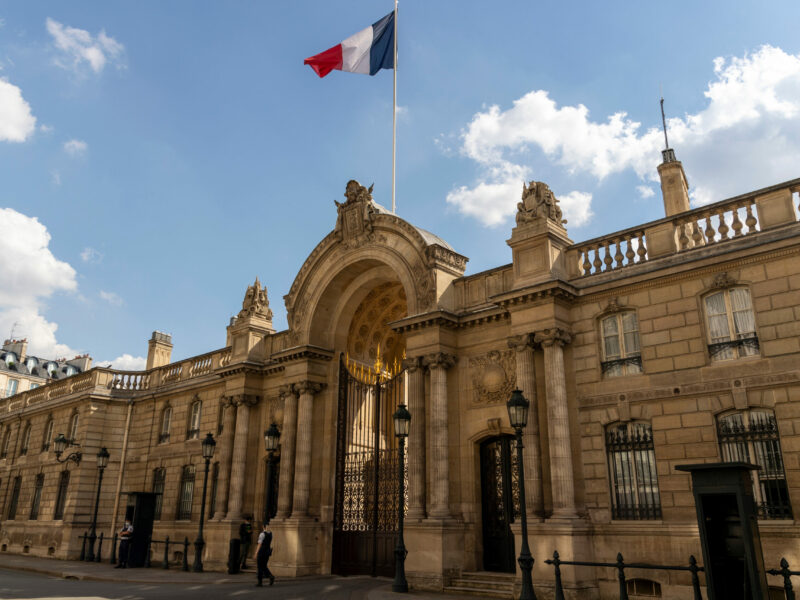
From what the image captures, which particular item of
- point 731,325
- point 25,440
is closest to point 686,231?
point 731,325

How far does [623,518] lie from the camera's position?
51.1 feet

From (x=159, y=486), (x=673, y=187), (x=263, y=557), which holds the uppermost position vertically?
(x=673, y=187)

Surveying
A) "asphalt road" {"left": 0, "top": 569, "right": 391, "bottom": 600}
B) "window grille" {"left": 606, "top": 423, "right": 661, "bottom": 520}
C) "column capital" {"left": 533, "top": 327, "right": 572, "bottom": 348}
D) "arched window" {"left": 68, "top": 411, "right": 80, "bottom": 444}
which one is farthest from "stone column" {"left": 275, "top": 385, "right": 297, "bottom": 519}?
"arched window" {"left": 68, "top": 411, "right": 80, "bottom": 444}

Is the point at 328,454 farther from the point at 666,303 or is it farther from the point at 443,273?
the point at 666,303

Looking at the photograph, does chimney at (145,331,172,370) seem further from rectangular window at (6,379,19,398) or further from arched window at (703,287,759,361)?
rectangular window at (6,379,19,398)

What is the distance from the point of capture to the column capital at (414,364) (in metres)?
20.3

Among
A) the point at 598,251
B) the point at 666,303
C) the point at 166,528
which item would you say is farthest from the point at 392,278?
the point at 166,528

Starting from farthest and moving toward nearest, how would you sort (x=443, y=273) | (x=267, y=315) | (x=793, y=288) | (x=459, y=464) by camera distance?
(x=267, y=315) < (x=443, y=273) < (x=459, y=464) < (x=793, y=288)

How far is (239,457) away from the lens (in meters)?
25.6

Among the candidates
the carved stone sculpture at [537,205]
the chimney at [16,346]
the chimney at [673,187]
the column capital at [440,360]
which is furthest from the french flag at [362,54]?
the chimney at [16,346]

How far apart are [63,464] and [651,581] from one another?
1166 inches

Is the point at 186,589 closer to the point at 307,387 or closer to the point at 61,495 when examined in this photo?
the point at 307,387

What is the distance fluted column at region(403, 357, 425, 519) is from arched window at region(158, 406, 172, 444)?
1610cm

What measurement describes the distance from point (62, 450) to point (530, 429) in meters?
23.6
